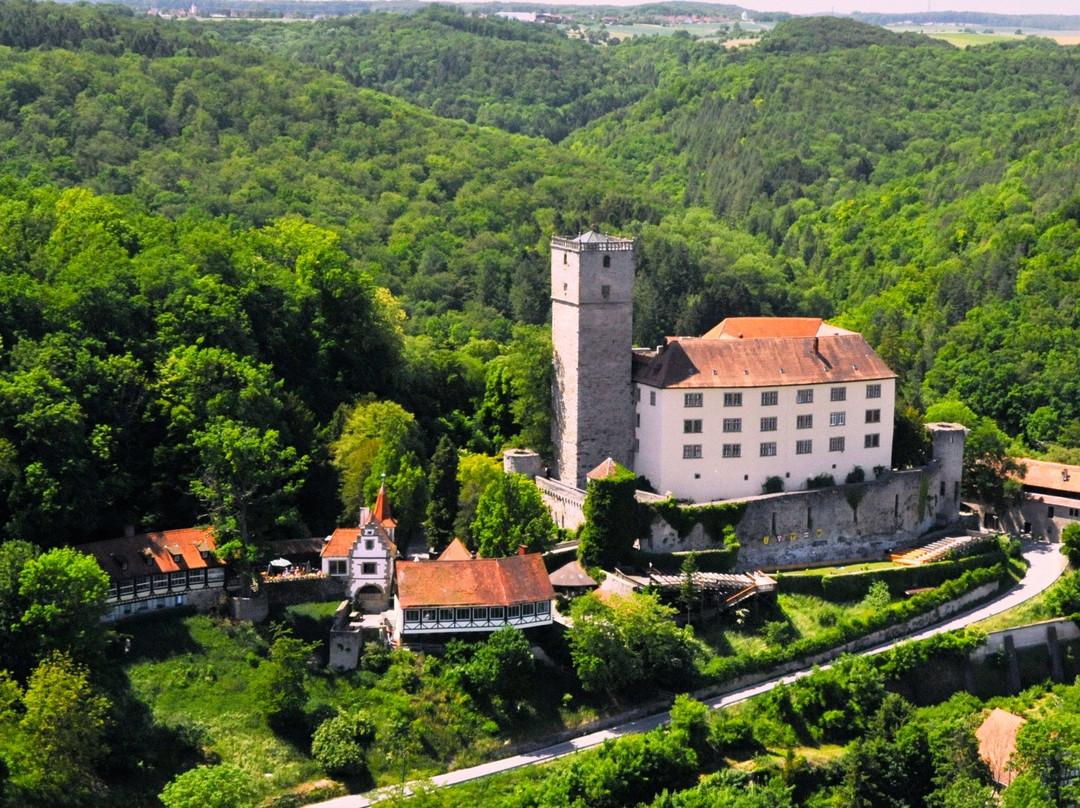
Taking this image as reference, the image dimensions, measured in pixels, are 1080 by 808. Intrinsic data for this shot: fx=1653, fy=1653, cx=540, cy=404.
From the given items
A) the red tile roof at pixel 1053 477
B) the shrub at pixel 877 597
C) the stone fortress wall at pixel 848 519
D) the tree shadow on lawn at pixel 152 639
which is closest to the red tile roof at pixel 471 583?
A: the stone fortress wall at pixel 848 519

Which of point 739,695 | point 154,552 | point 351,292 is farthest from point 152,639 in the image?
point 351,292

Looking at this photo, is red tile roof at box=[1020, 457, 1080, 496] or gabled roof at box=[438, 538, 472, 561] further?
red tile roof at box=[1020, 457, 1080, 496]

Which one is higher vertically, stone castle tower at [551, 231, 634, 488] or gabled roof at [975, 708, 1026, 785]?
stone castle tower at [551, 231, 634, 488]

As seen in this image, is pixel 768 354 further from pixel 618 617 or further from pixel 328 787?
pixel 328 787

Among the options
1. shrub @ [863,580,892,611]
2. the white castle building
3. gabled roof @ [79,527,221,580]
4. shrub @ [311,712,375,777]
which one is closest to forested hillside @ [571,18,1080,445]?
the white castle building

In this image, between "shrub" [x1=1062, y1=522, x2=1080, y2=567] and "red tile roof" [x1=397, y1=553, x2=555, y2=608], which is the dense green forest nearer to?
"red tile roof" [x1=397, y1=553, x2=555, y2=608]

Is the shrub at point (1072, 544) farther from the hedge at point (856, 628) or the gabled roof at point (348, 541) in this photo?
the gabled roof at point (348, 541)

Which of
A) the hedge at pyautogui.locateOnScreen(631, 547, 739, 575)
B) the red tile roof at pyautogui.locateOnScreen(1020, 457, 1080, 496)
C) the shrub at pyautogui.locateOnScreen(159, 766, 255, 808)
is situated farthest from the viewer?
the red tile roof at pyautogui.locateOnScreen(1020, 457, 1080, 496)

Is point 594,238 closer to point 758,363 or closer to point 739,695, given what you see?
point 758,363
